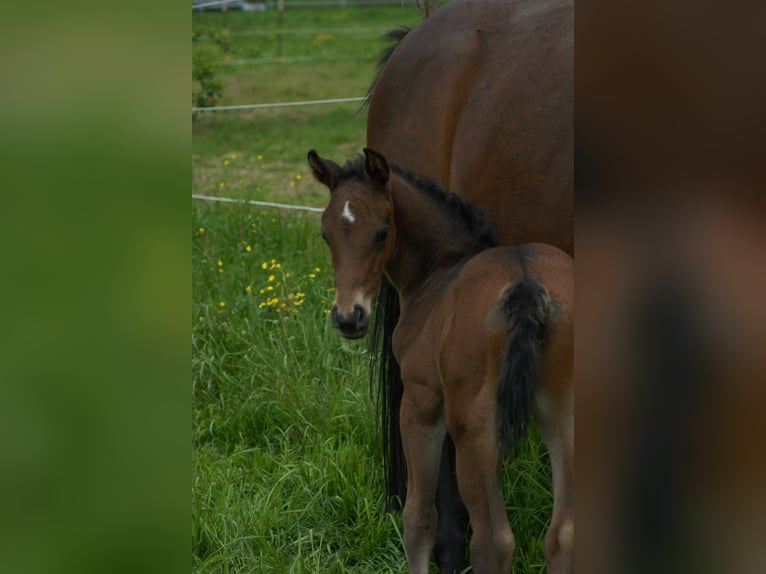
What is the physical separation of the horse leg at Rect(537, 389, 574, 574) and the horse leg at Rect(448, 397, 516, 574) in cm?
12

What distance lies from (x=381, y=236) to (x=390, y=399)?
3.09 feet

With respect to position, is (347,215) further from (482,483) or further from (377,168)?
(482,483)

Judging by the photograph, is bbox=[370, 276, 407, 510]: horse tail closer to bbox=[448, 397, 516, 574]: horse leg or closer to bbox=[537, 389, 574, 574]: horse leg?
bbox=[448, 397, 516, 574]: horse leg

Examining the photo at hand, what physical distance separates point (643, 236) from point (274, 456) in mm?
3457

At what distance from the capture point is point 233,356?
4.48 meters

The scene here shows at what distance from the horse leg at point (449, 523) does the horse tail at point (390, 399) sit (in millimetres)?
162

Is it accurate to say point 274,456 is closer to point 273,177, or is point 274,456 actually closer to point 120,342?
point 120,342

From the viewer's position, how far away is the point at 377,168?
91.0 inches

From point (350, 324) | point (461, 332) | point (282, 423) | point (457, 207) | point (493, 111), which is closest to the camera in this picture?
point (461, 332)

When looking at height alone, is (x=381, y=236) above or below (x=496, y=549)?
above

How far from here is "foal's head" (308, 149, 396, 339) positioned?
87.6 inches

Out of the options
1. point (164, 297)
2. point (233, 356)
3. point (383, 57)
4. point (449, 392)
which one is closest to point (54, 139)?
point (164, 297)

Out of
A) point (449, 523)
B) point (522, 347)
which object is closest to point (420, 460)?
point (522, 347)

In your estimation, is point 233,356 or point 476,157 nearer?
point 476,157
